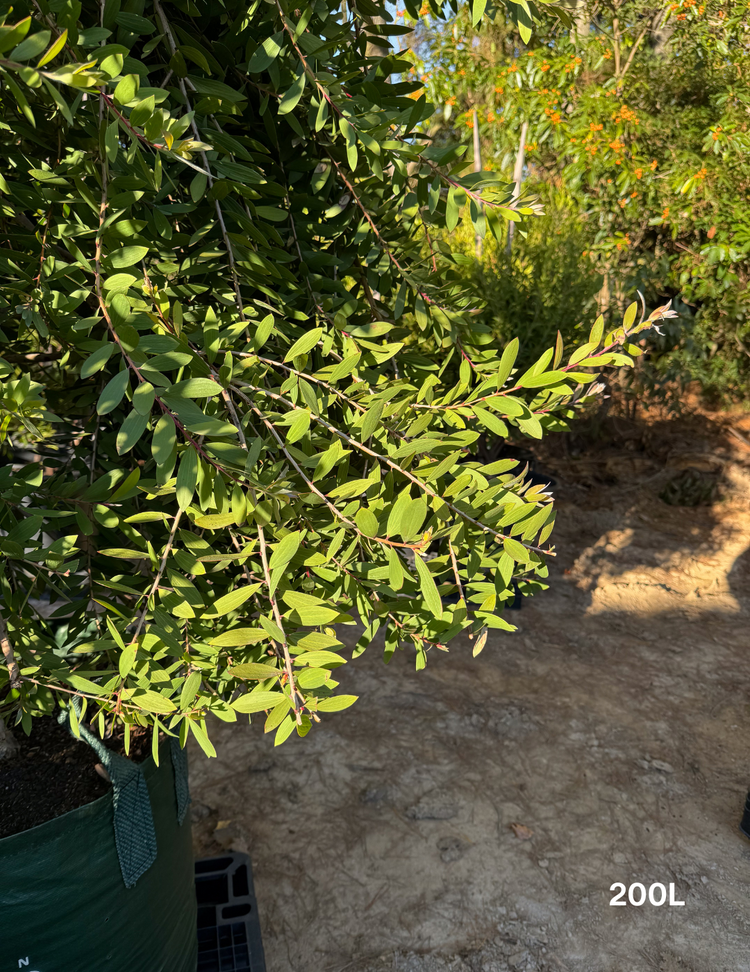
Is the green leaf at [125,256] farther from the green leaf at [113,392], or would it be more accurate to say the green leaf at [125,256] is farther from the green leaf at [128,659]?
the green leaf at [128,659]

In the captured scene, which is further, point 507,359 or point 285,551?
point 507,359

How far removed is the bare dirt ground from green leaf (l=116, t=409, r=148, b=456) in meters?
1.73

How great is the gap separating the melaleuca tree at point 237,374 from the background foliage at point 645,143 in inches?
129

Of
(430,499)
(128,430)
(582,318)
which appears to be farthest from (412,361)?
(582,318)

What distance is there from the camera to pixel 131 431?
0.68 meters

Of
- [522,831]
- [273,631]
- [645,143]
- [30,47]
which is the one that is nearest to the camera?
[30,47]

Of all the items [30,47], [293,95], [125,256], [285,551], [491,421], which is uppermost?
[293,95]

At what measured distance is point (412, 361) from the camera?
1.30 m

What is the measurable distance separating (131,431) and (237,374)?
0.82 feet

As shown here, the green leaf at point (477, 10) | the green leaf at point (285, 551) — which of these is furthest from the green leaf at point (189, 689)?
the green leaf at point (477, 10)

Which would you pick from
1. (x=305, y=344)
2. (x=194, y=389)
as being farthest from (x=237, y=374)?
(x=194, y=389)

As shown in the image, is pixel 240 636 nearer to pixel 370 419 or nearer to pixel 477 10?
pixel 370 419

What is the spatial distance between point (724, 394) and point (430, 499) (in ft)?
17.5

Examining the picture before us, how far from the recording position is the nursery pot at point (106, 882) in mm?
1141
